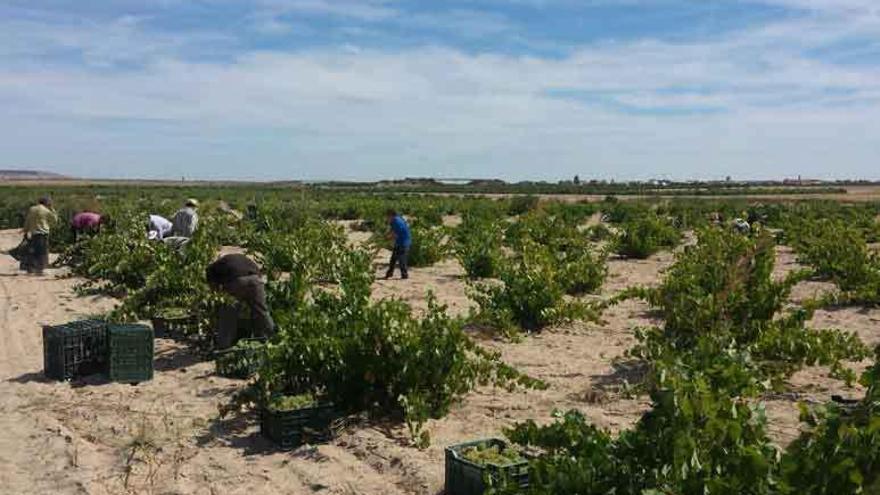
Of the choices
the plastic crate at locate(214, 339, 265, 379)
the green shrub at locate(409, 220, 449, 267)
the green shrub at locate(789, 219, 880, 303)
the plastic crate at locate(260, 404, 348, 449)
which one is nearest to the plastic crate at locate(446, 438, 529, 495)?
the plastic crate at locate(260, 404, 348, 449)

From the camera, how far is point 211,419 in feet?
22.5

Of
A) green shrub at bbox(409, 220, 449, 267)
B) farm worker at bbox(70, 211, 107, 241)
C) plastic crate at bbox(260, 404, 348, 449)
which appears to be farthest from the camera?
green shrub at bbox(409, 220, 449, 267)

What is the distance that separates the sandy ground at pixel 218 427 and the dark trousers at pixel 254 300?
55 centimetres

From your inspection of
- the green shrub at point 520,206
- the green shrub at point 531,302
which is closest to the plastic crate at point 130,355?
the green shrub at point 531,302

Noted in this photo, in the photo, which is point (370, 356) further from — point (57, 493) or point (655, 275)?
point (655, 275)

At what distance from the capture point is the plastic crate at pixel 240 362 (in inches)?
315

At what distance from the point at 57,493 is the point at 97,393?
2.36 metres

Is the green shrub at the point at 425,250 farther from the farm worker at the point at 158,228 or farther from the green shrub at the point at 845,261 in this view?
the green shrub at the point at 845,261

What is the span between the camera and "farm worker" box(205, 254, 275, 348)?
8344 mm

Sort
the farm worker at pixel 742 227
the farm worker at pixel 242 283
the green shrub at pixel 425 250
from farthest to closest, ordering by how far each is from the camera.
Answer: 1. the green shrub at pixel 425 250
2. the farm worker at pixel 742 227
3. the farm worker at pixel 242 283

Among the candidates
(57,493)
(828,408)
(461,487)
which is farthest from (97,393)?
(828,408)

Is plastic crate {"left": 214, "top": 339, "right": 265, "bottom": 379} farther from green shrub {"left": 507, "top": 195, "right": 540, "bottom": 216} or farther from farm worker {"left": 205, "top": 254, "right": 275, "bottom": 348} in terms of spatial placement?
green shrub {"left": 507, "top": 195, "right": 540, "bottom": 216}

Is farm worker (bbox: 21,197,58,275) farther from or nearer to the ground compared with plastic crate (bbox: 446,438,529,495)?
farther from the ground

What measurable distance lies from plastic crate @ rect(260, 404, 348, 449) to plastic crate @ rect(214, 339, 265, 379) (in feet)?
5.31
